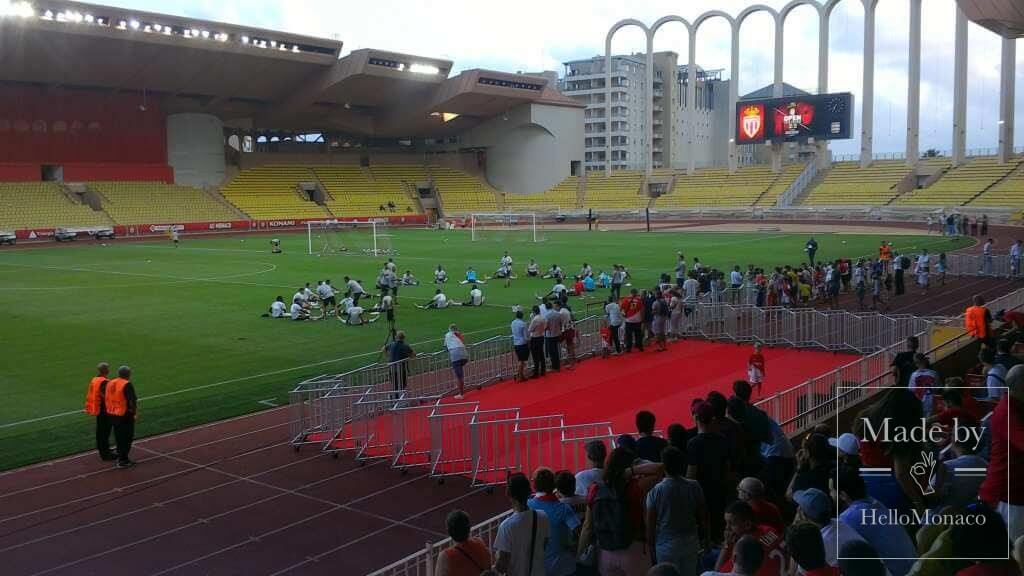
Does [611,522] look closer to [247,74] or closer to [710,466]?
[710,466]

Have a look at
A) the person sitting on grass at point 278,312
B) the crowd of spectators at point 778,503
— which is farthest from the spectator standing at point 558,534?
the person sitting on grass at point 278,312

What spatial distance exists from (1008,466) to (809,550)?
7.39 feet

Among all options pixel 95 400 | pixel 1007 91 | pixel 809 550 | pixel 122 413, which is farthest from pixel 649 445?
pixel 1007 91

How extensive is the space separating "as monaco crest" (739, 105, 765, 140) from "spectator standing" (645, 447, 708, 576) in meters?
76.7

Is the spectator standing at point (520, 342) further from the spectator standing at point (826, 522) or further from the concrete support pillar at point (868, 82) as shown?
the concrete support pillar at point (868, 82)

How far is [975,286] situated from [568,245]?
88.0 ft

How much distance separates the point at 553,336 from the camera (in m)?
18.1

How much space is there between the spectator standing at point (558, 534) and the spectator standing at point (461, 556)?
1.90ft

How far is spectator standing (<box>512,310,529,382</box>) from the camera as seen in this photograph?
17073mm

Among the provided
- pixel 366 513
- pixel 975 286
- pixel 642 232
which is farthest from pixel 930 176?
pixel 366 513

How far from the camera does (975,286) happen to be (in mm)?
30781

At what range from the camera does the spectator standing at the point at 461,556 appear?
546cm

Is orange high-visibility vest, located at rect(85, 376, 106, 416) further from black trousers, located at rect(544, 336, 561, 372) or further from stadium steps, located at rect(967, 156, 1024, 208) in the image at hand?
stadium steps, located at rect(967, 156, 1024, 208)

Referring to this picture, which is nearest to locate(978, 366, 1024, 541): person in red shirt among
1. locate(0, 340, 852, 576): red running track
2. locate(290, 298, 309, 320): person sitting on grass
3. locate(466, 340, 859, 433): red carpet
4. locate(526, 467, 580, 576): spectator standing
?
locate(526, 467, 580, 576): spectator standing
